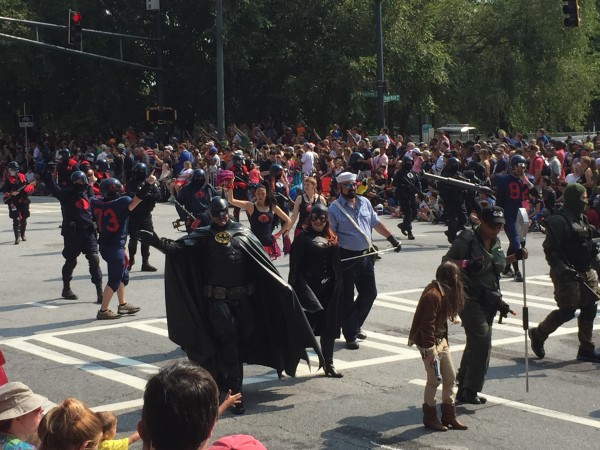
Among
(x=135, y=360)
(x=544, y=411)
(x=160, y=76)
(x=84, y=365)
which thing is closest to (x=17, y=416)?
(x=544, y=411)

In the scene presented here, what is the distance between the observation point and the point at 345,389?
32.6ft

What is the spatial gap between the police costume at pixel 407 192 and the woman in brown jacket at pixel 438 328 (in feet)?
42.6

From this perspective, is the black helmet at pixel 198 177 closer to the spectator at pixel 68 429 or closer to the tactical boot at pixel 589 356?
the tactical boot at pixel 589 356

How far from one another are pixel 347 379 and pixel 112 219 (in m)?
4.39

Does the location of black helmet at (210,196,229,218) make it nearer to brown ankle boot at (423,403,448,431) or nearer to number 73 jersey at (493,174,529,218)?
brown ankle boot at (423,403,448,431)

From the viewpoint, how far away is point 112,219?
1346 cm

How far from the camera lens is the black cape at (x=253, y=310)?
30.4 ft

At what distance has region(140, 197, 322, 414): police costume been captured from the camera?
925 centimetres

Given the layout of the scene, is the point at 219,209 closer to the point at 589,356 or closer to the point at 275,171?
the point at 589,356

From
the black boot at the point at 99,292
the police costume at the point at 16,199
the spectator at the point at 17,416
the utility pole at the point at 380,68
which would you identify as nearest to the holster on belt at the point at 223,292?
the spectator at the point at 17,416

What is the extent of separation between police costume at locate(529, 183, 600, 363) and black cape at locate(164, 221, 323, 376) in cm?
264

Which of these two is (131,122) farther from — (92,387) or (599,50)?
(92,387)

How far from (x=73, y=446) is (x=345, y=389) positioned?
5.51 meters

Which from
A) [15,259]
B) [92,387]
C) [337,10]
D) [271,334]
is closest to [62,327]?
[92,387]
